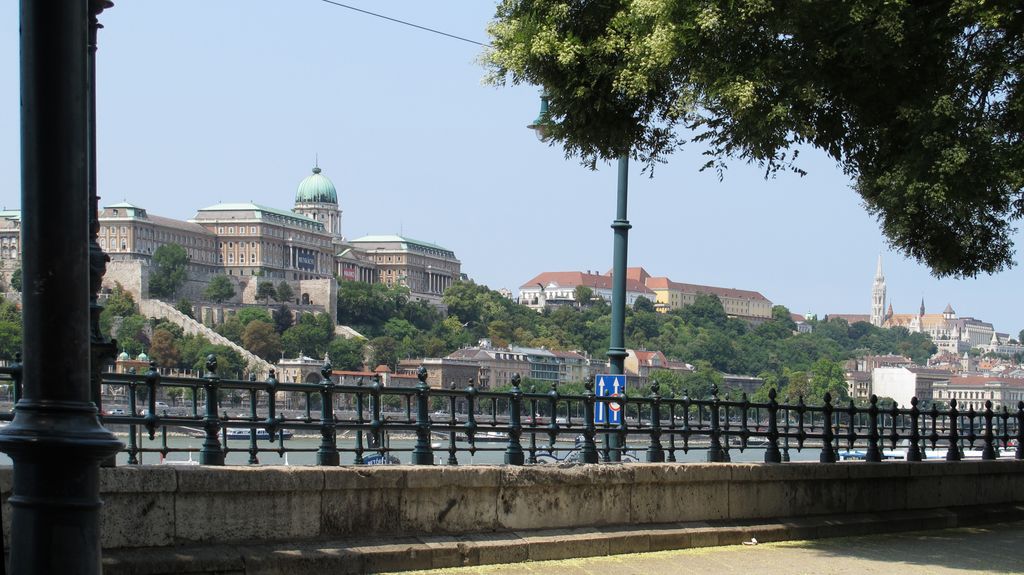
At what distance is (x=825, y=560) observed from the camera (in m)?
12.8

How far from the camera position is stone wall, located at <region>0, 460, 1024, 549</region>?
359 inches

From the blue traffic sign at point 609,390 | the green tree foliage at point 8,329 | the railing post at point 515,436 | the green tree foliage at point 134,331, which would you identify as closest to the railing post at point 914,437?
the blue traffic sign at point 609,390

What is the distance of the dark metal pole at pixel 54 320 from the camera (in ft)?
13.1

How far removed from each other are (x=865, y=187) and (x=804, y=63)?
9.89 feet

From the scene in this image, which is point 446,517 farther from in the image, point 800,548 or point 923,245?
point 923,245

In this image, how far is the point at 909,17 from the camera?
12992mm

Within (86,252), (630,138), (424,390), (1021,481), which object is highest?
(630,138)

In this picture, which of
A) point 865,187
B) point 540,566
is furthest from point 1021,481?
point 540,566

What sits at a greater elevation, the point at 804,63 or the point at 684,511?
the point at 804,63

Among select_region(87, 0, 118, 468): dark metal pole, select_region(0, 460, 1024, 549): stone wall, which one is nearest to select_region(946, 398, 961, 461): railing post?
select_region(0, 460, 1024, 549): stone wall

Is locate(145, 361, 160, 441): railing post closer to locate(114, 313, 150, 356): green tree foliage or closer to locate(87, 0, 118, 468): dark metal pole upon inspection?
locate(87, 0, 118, 468): dark metal pole

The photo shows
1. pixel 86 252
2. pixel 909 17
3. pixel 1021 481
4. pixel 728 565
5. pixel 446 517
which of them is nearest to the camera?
pixel 86 252

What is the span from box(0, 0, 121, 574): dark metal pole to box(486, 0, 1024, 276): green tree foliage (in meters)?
9.25

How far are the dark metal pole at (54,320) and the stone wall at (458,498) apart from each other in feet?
14.8
